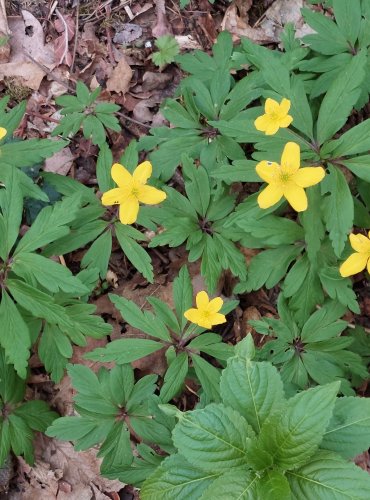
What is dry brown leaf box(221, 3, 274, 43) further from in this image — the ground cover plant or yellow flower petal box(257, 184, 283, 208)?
yellow flower petal box(257, 184, 283, 208)

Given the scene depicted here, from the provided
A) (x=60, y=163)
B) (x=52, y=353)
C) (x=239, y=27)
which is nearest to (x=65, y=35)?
(x=60, y=163)

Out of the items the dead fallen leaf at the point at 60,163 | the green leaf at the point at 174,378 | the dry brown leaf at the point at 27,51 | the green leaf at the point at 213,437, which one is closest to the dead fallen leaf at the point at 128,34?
the dry brown leaf at the point at 27,51

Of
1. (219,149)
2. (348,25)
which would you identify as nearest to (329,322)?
(219,149)

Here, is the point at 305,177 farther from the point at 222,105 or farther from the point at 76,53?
the point at 76,53

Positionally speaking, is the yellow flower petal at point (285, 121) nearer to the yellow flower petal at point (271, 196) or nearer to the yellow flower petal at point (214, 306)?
the yellow flower petal at point (271, 196)

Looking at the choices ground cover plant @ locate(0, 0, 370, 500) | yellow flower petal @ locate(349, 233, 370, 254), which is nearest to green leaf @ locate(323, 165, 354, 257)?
ground cover plant @ locate(0, 0, 370, 500)

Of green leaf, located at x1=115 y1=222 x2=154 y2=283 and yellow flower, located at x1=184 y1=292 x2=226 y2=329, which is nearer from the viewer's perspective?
yellow flower, located at x1=184 y1=292 x2=226 y2=329
